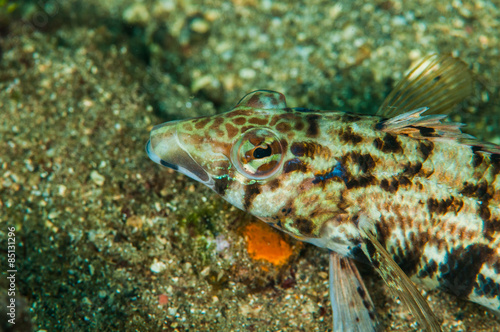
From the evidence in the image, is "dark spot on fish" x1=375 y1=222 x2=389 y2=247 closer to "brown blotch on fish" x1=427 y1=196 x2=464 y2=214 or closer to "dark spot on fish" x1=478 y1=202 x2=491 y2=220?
"brown blotch on fish" x1=427 y1=196 x2=464 y2=214

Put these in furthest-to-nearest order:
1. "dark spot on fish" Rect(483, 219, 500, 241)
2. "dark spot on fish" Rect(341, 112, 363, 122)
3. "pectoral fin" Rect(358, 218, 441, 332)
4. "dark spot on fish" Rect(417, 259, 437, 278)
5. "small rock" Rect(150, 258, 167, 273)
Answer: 1. "small rock" Rect(150, 258, 167, 273)
2. "dark spot on fish" Rect(341, 112, 363, 122)
3. "dark spot on fish" Rect(417, 259, 437, 278)
4. "dark spot on fish" Rect(483, 219, 500, 241)
5. "pectoral fin" Rect(358, 218, 441, 332)

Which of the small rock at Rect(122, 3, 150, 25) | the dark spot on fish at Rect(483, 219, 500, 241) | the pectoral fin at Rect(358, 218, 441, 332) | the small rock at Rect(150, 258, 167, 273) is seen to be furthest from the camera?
the small rock at Rect(122, 3, 150, 25)

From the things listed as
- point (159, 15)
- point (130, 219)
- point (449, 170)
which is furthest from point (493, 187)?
point (159, 15)

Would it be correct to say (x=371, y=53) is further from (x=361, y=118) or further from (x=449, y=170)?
(x=449, y=170)

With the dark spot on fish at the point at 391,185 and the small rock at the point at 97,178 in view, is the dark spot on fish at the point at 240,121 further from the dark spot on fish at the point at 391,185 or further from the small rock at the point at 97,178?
the small rock at the point at 97,178

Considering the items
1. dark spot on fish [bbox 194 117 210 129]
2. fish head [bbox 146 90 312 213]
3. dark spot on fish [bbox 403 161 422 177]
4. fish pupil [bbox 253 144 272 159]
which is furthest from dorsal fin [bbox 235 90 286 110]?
dark spot on fish [bbox 403 161 422 177]

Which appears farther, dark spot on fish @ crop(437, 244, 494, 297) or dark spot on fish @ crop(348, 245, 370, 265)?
dark spot on fish @ crop(348, 245, 370, 265)

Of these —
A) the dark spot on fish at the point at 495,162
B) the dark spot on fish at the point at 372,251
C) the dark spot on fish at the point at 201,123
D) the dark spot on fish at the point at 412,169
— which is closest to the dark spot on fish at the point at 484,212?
the dark spot on fish at the point at 495,162
